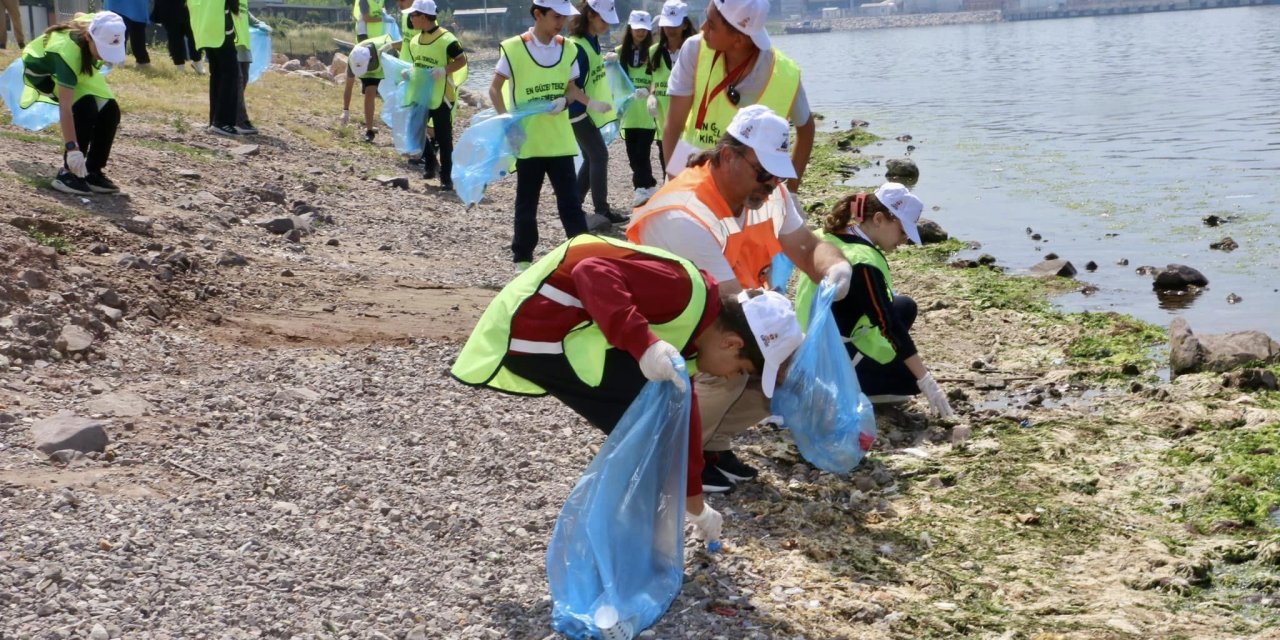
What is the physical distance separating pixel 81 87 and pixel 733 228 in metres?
5.71

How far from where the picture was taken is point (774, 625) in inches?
164

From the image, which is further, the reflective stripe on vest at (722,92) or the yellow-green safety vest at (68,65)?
the yellow-green safety vest at (68,65)

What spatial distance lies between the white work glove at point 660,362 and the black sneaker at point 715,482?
1485mm

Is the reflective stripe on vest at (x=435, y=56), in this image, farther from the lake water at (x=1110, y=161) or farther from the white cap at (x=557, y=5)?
the lake water at (x=1110, y=161)

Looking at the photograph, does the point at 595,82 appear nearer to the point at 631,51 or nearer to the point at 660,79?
the point at 660,79

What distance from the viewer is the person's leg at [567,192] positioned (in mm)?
8367

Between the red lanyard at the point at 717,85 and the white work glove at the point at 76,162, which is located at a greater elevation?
the red lanyard at the point at 717,85

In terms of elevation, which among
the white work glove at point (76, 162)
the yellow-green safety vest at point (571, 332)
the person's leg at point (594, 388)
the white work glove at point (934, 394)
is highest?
the yellow-green safety vest at point (571, 332)

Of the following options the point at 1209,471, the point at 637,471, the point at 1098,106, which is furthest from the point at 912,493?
the point at 1098,106

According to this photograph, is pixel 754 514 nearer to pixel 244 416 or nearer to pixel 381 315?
pixel 244 416

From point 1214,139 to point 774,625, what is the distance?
55.7ft

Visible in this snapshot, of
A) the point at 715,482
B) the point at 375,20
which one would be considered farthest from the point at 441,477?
the point at 375,20

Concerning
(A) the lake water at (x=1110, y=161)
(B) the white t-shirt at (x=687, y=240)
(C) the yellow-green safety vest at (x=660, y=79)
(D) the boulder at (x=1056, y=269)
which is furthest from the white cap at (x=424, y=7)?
(B) the white t-shirt at (x=687, y=240)

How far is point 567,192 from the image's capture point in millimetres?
8430
